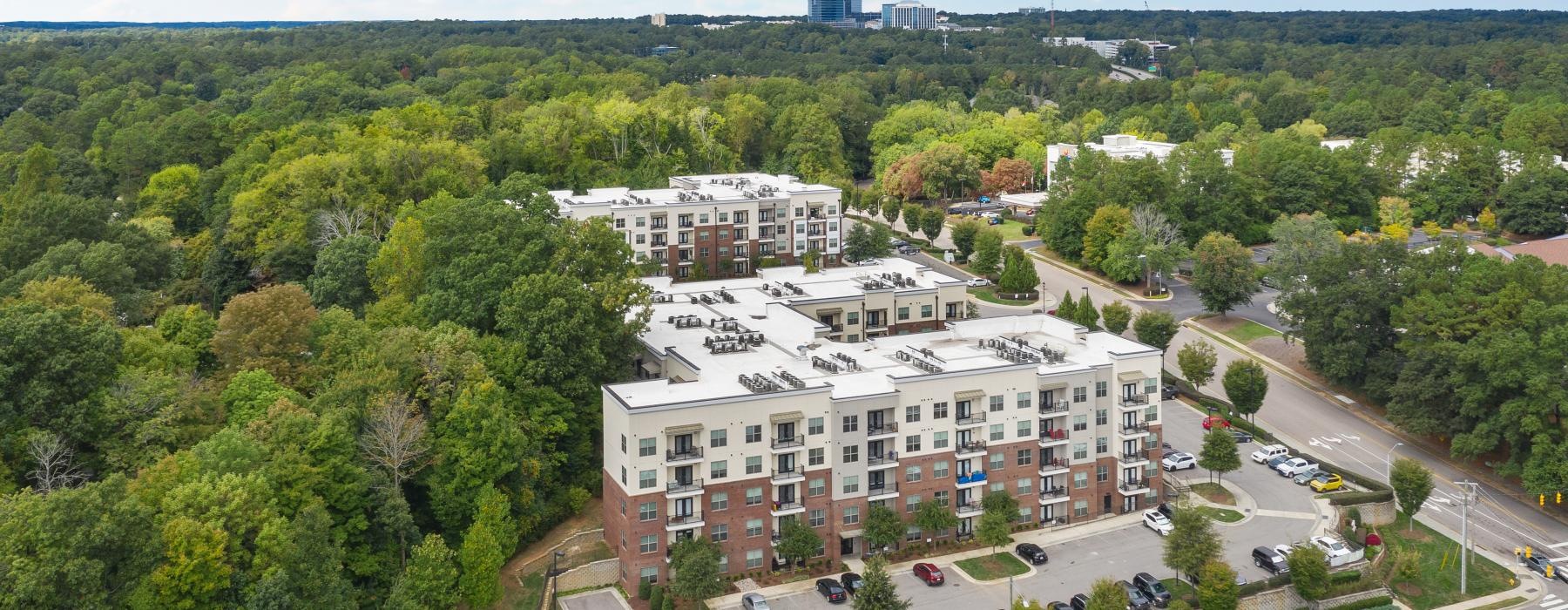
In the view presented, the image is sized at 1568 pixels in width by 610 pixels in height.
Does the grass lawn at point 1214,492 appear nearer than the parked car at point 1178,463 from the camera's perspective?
Yes

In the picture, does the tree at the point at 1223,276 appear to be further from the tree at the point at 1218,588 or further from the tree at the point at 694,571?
the tree at the point at 694,571

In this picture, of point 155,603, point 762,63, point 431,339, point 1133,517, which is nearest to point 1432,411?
point 1133,517

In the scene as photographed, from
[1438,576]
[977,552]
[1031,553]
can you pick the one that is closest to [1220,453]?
[1438,576]

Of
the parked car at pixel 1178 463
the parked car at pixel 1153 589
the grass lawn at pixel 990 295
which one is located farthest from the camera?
the grass lawn at pixel 990 295

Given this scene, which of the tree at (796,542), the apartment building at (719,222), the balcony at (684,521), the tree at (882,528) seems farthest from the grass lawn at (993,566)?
the apartment building at (719,222)

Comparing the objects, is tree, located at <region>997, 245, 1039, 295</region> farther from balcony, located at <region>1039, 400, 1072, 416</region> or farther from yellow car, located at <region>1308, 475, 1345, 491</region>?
balcony, located at <region>1039, 400, 1072, 416</region>

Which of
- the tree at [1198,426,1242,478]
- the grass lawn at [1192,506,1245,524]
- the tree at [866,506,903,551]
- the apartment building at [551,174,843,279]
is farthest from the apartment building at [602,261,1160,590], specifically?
the apartment building at [551,174,843,279]

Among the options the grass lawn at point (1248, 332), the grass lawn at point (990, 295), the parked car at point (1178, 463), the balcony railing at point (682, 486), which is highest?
the balcony railing at point (682, 486)

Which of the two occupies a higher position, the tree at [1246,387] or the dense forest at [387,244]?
the dense forest at [387,244]
